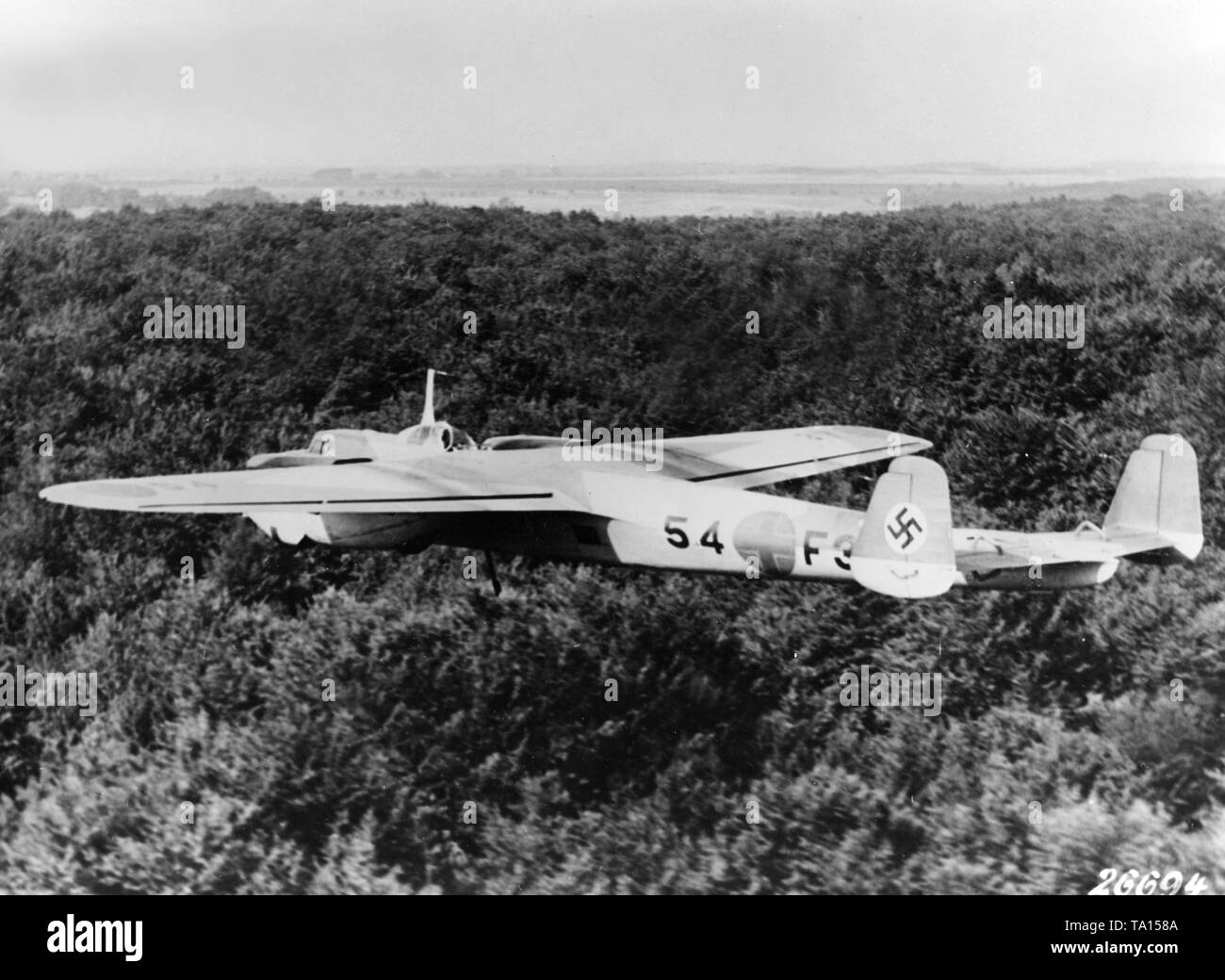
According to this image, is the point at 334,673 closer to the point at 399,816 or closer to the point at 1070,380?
the point at 399,816

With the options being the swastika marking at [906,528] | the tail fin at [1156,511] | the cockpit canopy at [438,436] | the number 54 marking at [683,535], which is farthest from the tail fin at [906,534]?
the cockpit canopy at [438,436]

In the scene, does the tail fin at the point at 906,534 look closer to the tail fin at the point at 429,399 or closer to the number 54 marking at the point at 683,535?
the number 54 marking at the point at 683,535

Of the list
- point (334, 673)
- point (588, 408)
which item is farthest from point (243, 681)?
point (588, 408)

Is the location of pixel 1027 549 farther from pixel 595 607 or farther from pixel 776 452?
pixel 595 607

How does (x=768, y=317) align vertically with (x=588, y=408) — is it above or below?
above

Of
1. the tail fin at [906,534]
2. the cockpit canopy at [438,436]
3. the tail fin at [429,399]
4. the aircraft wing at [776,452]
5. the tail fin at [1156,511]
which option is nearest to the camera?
the tail fin at [906,534]

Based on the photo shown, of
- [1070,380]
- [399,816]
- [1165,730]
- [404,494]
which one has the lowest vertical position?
[399,816]

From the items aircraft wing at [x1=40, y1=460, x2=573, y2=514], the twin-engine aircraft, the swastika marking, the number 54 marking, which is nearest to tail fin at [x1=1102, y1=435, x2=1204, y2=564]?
the twin-engine aircraft
